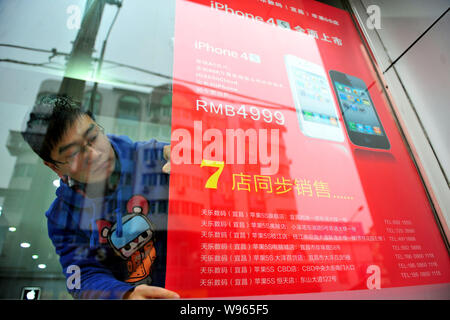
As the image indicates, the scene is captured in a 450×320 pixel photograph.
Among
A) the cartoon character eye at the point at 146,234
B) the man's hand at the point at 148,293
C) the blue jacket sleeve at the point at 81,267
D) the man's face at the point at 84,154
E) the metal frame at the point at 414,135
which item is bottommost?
the man's hand at the point at 148,293

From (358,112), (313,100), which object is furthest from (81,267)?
(358,112)

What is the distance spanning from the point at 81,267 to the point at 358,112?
90cm

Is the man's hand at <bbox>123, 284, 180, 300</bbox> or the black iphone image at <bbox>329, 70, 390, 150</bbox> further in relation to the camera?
the black iphone image at <bbox>329, 70, 390, 150</bbox>

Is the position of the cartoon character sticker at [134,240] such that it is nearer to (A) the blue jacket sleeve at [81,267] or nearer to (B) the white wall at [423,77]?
(A) the blue jacket sleeve at [81,267]

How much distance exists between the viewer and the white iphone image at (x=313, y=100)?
840 millimetres

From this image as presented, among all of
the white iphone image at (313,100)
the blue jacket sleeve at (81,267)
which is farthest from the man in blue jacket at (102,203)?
the white iphone image at (313,100)

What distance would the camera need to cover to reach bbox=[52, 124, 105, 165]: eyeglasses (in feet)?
1.86

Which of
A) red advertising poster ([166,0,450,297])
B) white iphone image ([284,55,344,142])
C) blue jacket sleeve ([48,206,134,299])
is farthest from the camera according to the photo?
white iphone image ([284,55,344,142])

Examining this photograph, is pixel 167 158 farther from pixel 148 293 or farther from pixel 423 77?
pixel 423 77

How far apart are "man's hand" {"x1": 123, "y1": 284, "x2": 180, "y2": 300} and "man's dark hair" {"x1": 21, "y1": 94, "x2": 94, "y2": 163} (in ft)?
0.98

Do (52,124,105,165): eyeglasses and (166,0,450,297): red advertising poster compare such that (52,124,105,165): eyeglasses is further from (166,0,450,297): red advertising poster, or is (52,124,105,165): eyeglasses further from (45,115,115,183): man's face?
(166,0,450,297): red advertising poster

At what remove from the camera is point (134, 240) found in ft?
1.79

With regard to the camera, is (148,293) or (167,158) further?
(167,158)

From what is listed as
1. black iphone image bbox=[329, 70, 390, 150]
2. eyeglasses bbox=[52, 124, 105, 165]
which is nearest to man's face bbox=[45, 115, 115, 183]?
eyeglasses bbox=[52, 124, 105, 165]
